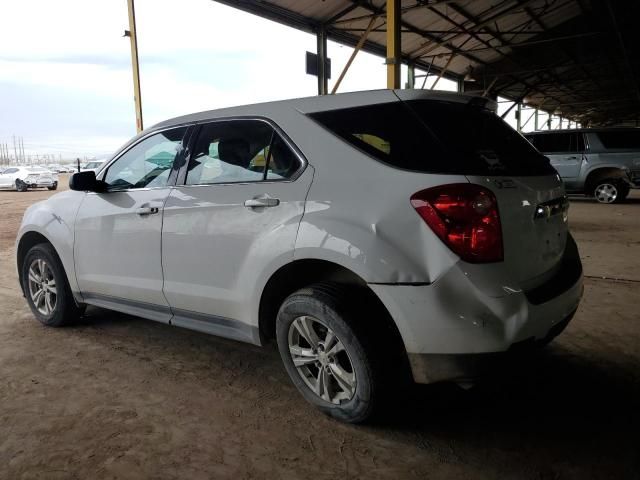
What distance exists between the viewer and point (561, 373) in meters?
2.90

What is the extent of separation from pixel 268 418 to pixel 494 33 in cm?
1596

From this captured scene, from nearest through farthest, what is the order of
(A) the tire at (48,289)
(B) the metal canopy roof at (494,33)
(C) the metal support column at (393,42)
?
1. (A) the tire at (48,289)
2. (C) the metal support column at (393,42)
3. (B) the metal canopy roof at (494,33)

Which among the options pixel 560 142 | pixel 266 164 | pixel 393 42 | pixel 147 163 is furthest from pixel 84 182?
pixel 560 142

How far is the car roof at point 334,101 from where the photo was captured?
2.35m

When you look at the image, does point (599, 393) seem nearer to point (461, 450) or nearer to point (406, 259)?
point (461, 450)

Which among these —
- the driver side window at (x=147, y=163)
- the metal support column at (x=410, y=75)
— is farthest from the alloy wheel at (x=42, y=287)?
the metal support column at (x=410, y=75)

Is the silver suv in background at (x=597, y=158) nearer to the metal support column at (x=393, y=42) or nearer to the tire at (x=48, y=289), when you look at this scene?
the metal support column at (x=393, y=42)

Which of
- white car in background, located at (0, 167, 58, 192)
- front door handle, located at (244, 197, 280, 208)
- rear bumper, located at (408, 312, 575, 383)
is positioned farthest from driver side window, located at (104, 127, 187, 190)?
white car in background, located at (0, 167, 58, 192)

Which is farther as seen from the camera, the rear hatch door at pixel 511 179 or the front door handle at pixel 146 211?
the front door handle at pixel 146 211

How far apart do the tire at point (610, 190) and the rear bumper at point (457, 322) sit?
11498 mm

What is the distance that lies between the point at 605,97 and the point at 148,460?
39.1 metres

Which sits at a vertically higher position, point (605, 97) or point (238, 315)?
point (605, 97)

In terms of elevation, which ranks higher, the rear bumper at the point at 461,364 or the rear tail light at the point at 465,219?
the rear tail light at the point at 465,219

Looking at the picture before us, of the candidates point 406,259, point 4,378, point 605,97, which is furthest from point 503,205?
point 605,97
